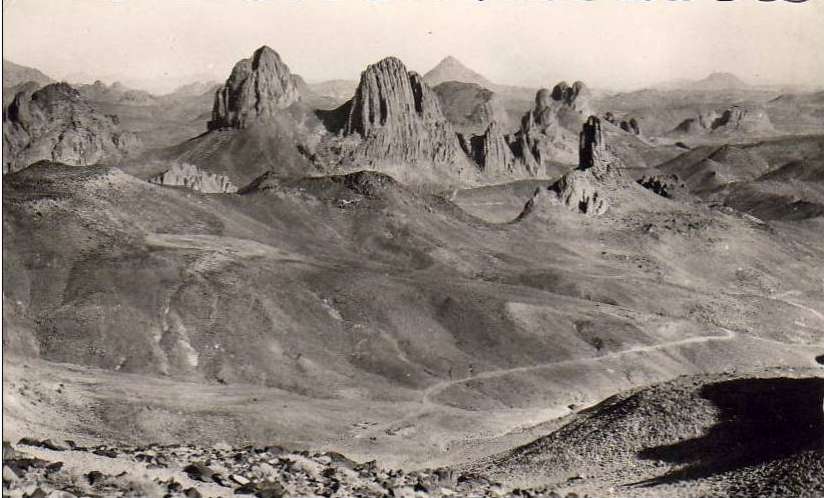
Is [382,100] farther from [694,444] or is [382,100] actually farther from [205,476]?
[205,476]

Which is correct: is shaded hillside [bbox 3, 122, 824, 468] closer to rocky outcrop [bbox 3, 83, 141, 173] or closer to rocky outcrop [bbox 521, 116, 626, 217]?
rocky outcrop [bbox 521, 116, 626, 217]

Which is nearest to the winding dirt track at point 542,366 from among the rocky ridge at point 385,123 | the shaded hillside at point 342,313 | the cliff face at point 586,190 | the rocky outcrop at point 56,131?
the shaded hillside at point 342,313

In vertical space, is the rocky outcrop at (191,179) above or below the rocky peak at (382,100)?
below

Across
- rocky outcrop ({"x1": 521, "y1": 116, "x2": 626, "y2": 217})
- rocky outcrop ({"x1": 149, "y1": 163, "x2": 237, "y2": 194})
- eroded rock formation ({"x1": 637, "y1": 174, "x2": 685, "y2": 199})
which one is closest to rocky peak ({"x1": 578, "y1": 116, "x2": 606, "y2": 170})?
rocky outcrop ({"x1": 521, "y1": 116, "x2": 626, "y2": 217})

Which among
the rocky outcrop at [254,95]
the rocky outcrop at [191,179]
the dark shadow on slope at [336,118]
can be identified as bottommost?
the rocky outcrop at [191,179]

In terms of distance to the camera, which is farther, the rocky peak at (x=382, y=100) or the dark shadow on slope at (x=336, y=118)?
the dark shadow on slope at (x=336, y=118)

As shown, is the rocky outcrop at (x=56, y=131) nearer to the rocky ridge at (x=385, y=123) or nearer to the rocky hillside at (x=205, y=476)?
the rocky ridge at (x=385, y=123)
